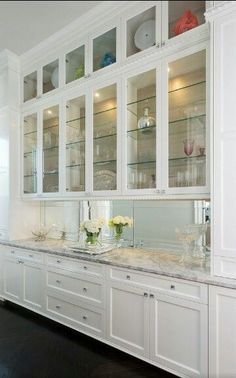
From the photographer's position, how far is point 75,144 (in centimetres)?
246

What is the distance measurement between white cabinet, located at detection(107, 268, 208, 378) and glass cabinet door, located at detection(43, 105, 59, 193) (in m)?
1.24

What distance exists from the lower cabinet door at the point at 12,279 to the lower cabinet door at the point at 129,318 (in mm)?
1267

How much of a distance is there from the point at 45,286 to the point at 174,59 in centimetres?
234

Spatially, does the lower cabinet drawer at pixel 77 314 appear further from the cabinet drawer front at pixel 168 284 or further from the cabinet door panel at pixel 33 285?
the cabinet drawer front at pixel 168 284

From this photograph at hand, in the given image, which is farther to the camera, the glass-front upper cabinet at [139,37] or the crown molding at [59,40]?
the glass-front upper cabinet at [139,37]

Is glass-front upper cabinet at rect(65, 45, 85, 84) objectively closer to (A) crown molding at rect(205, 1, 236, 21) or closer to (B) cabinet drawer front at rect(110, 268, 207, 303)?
(A) crown molding at rect(205, 1, 236, 21)

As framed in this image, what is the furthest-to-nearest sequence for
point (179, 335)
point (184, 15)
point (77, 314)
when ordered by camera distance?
point (77, 314) < point (179, 335) < point (184, 15)

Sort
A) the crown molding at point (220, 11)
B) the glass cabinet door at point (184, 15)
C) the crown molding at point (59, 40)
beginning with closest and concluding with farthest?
the glass cabinet door at point (184, 15) → the crown molding at point (220, 11) → the crown molding at point (59, 40)

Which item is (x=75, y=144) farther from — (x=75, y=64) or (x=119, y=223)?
(x=119, y=223)

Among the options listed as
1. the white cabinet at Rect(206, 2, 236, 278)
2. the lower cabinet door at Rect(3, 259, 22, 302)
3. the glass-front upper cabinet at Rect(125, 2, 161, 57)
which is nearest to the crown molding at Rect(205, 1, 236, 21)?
the white cabinet at Rect(206, 2, 236, 278)

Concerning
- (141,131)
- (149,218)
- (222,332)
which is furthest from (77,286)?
(141,131)

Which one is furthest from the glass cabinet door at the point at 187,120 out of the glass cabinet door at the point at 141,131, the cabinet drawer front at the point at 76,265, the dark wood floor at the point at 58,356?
the dark wood floor at the point at 58,356

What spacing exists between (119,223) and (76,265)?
0.55 m

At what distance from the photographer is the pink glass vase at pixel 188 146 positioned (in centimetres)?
177
